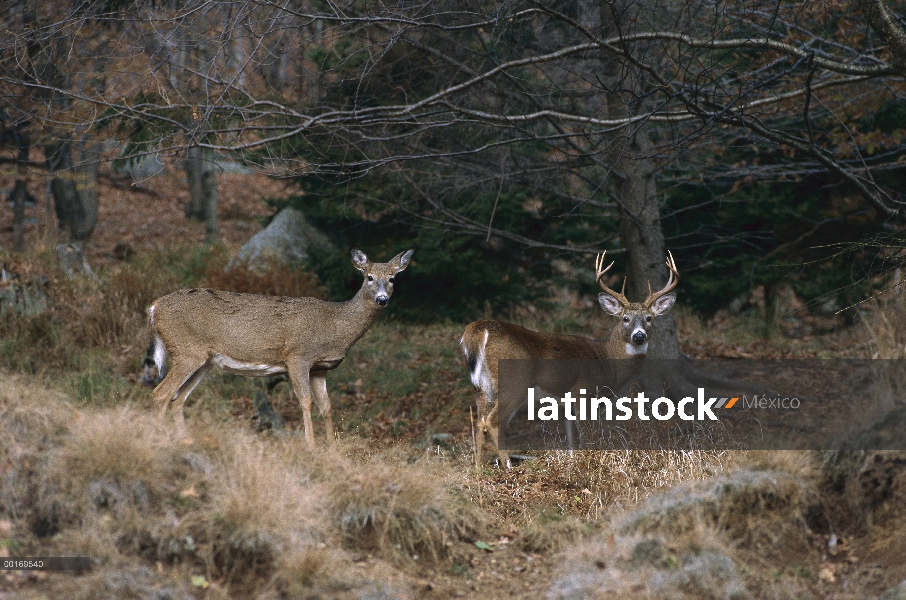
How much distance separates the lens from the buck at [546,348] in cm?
931

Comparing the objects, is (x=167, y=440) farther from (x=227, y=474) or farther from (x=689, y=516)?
(x=689, y=516)

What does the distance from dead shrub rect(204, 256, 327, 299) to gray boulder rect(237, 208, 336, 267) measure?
0.72 metres

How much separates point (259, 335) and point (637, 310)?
3648 mm

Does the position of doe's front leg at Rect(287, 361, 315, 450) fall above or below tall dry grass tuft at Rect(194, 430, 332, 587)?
above

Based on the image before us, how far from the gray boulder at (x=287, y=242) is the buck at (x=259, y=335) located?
566 cm

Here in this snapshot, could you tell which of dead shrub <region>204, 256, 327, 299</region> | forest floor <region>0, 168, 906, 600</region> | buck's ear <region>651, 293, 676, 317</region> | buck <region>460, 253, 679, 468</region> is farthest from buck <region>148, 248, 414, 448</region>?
dead shrub <region>204, 256, 327, 299</region>

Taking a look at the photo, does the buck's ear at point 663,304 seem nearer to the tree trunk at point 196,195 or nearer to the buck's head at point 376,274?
the buck's head at point 376,274

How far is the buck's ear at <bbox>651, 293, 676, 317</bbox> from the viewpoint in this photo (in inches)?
379

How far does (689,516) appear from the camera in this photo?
231 inches

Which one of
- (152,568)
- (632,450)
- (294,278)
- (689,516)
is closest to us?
(152,568)

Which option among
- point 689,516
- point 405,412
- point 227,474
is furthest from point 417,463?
point 405,412

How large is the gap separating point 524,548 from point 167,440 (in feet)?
7.95

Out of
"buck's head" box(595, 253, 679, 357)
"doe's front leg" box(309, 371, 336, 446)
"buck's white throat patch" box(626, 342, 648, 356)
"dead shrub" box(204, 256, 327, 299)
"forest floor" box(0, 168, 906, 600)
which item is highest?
"dead shrub" box(204, 256, 327, 299)

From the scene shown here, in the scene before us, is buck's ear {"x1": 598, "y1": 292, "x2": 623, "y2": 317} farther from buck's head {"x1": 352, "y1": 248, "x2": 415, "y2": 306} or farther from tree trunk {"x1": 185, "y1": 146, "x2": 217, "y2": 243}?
tree trunk {"x1": 185, "y1": 146, "x2": 217, "y2": 243}
